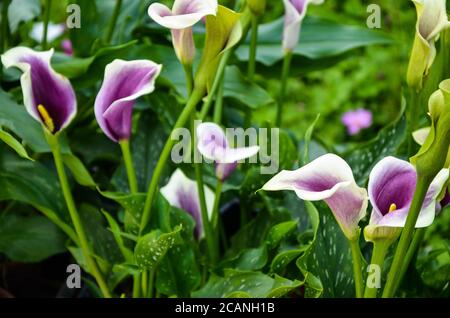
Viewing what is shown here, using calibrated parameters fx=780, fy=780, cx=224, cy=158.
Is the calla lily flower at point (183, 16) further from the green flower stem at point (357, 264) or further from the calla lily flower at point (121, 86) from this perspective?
the green flower stem at point (357, 264)

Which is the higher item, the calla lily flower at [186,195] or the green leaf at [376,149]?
the green leaf at [376,149]

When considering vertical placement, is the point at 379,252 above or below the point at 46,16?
below

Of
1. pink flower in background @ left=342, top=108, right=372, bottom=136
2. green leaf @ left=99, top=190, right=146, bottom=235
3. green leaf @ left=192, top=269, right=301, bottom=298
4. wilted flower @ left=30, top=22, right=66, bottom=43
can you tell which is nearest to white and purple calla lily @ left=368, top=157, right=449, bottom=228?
green leaf @ left=192, top=269, right=301, bottom=298

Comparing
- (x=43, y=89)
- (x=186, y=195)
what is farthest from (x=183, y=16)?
(x=186, y=195)

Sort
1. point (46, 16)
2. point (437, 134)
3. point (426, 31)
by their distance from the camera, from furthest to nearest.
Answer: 1. point (46, 16)
2. point (426, 31)
3. point (437, 134)

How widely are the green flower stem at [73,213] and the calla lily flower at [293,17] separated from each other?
0.24 metres

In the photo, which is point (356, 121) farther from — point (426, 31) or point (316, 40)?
point (426, 31)

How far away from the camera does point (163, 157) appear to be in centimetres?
60

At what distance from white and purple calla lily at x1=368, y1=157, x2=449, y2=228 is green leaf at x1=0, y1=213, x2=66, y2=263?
39 centimetres

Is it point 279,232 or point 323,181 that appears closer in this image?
point 323,181

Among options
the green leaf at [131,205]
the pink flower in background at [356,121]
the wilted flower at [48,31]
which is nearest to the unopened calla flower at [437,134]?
the green leaf at [131,205]

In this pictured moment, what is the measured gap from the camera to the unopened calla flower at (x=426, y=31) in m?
0.54

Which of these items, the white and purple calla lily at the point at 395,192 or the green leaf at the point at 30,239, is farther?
the green leaf at the point at 30,239

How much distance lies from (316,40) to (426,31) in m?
0.39
